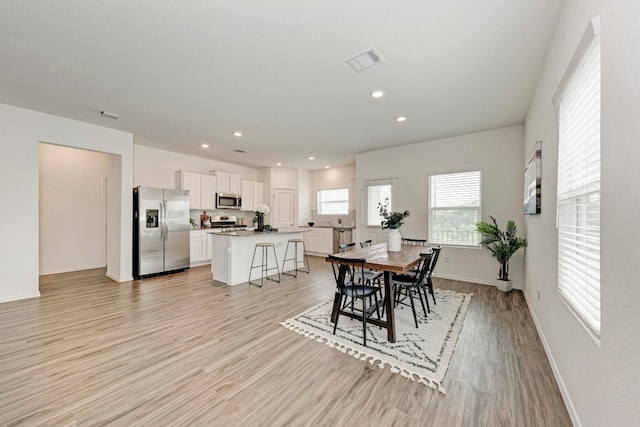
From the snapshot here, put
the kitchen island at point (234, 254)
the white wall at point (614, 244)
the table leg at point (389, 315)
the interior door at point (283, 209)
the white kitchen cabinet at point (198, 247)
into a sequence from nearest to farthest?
the white wall at point (614, 244) → the table leg at point (389, 315) → the kitchen island at point (234, 254) → the white kitchen cabinet at point (198, 247) → the interior door at point (283, 209)

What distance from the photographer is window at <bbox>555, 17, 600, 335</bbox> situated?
1414 millimetres

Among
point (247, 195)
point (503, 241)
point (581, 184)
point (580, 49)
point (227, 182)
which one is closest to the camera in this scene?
point (580, 49)

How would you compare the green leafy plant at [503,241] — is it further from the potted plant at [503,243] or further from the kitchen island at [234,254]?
the kitchen island at [234,254]

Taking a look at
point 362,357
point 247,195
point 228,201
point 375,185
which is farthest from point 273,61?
point 247,195

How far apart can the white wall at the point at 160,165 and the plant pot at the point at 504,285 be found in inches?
277

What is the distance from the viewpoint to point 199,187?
6438 millimetres

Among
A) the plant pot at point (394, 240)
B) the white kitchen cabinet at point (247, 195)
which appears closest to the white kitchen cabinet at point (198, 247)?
the white kitchen cabinet at point (247, 195)

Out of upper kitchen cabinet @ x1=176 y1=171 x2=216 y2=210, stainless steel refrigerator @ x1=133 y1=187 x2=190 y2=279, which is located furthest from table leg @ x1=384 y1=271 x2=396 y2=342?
upper kitchen cabinet @ x1=176 y1=171 x2=216 y2=210

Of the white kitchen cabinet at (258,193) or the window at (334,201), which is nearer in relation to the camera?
the white kitchen cabinet at (258,193)

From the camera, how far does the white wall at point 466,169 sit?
14.4 feet

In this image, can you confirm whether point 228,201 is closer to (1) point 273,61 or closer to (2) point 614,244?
(1) point 273,61

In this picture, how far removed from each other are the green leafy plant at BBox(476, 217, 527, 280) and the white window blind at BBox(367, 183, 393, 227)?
198 centimetres

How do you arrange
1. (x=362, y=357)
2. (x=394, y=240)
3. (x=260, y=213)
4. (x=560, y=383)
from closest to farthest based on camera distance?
1. (x=560, y=383)
2. (x=362, y=357)
3. (x=394, y=240)
4. (x=260, y=213)

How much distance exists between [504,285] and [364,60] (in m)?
4.07
